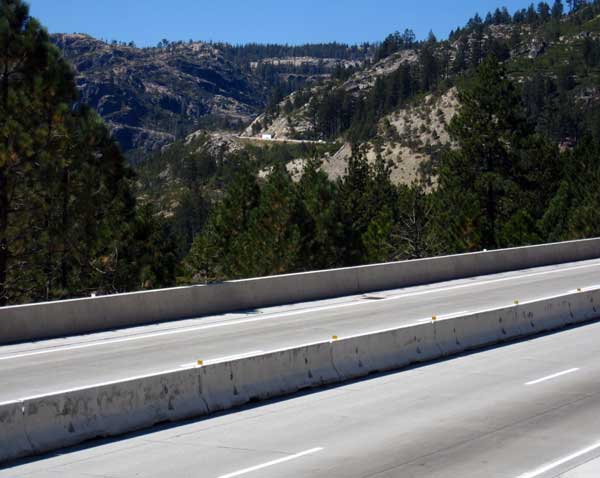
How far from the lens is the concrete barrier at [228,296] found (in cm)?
1950

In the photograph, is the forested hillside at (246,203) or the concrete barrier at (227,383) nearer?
the concrete barrier at (227,383)

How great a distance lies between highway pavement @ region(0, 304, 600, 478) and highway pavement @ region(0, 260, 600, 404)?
143 inches

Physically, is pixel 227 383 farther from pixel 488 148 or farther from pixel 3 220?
pixel 488 148

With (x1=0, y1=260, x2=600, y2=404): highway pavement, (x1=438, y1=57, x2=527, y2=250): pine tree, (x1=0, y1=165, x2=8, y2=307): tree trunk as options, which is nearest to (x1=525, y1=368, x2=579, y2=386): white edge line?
(x1=0, y1=260, x2=600, y2=404): highway pavement

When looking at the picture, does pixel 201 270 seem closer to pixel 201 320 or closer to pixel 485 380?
pixel 201 320

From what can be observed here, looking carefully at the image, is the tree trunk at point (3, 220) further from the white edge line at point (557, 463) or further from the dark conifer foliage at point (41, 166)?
the white edge line at point (557, 463)

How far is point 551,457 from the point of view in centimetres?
961

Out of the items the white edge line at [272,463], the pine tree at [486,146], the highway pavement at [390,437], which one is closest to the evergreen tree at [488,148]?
the pine tree at [486,146]

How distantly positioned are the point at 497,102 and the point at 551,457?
5257cm

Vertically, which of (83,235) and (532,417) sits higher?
(83,235)

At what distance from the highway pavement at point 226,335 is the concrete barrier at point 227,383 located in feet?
8.68

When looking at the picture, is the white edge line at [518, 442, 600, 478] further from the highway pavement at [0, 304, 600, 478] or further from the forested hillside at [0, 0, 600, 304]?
the forested hillside at [0, 0, 600, 304]

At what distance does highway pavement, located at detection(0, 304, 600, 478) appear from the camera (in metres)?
9.37

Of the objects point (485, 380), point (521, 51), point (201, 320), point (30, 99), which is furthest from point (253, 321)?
point (521, 51)
